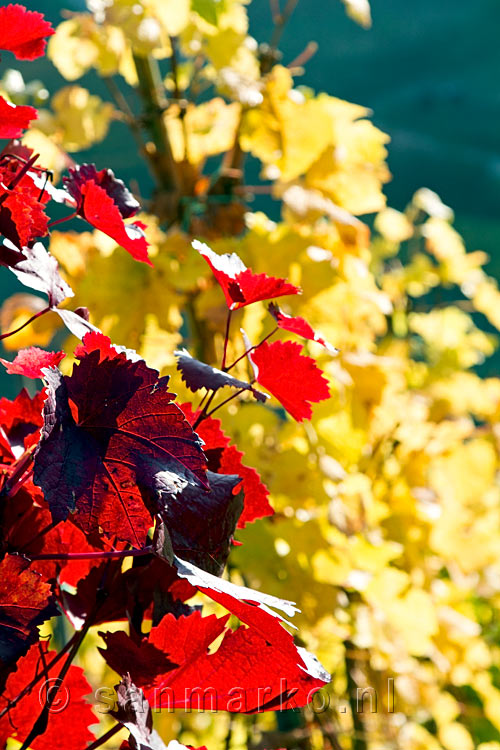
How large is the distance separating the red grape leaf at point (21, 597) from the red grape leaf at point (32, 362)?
0.23 feet

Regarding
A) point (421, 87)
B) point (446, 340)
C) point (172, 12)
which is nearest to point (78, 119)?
point (172, 12)

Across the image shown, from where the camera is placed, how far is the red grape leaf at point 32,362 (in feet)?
0.90

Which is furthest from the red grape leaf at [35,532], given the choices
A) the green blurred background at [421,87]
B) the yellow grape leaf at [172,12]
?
the green blurred background at [421,87]

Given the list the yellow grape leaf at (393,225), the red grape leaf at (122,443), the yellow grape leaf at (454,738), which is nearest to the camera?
the red grape leaf at (122,443)

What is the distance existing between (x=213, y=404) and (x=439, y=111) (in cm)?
395

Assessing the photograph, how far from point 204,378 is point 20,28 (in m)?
0.15

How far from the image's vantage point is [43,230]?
0.28 m

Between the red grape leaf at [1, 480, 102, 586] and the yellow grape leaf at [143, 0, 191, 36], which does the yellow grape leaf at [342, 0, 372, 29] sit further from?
the red grape leaf at [1, 480, 102, 586]

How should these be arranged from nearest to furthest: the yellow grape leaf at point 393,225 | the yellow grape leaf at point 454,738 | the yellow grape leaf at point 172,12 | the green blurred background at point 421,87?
the yellow grape leaf at point 172,12, the yellow grape leaf at point 454,738, the yellow grape leaf at point 393,225, the green blurred background at point 421,87

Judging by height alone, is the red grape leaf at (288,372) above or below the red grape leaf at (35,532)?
above

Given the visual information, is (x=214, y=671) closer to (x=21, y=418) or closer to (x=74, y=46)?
(x=21, y=418)

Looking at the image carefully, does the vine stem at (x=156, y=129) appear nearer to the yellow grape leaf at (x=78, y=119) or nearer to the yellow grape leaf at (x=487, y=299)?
the yellow grape leaf at (x=78, y=119)

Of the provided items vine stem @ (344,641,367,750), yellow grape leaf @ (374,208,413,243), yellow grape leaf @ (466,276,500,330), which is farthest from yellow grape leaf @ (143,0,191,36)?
yellow grape leaf @ (466,276,500,330)

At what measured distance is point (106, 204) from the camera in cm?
30
